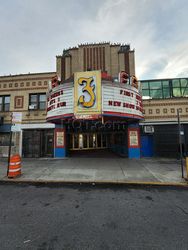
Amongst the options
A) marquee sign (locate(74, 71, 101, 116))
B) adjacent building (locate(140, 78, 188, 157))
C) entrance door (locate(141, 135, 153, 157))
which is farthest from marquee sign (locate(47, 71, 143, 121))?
entrance door (locate(141, 135, 153, 157))

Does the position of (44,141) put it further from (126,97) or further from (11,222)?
(11,222)

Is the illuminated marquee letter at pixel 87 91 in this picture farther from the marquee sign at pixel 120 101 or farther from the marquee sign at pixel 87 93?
the marquee sign at pixel 120 101

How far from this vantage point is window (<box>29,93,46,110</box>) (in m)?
14.5

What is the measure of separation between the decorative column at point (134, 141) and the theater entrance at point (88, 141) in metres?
12.0

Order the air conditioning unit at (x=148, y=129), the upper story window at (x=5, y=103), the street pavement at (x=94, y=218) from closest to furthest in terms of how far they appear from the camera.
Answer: the street pavement at (x=94, y=218)
the air conditioning unit at (x=148, y=129)
the upper story window at (x=5, y=103)

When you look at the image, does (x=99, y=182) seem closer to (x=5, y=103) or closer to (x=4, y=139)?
(x=4, y=139)

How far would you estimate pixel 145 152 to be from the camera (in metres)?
13.7

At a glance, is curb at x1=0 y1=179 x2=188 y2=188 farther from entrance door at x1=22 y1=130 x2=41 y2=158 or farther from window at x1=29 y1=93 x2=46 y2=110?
window at x1=29 y1=93 x2=46 y2=110

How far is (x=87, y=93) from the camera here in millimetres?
8695

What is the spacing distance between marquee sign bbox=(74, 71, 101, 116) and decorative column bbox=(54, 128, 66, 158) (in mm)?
5729

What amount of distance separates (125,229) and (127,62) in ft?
49.7

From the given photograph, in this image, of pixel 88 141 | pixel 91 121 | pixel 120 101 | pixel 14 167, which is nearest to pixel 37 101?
pixel 91 121

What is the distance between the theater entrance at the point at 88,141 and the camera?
2385 cm

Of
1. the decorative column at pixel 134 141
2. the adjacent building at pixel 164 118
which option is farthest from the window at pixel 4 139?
the adjacent building at pixel 164 118
